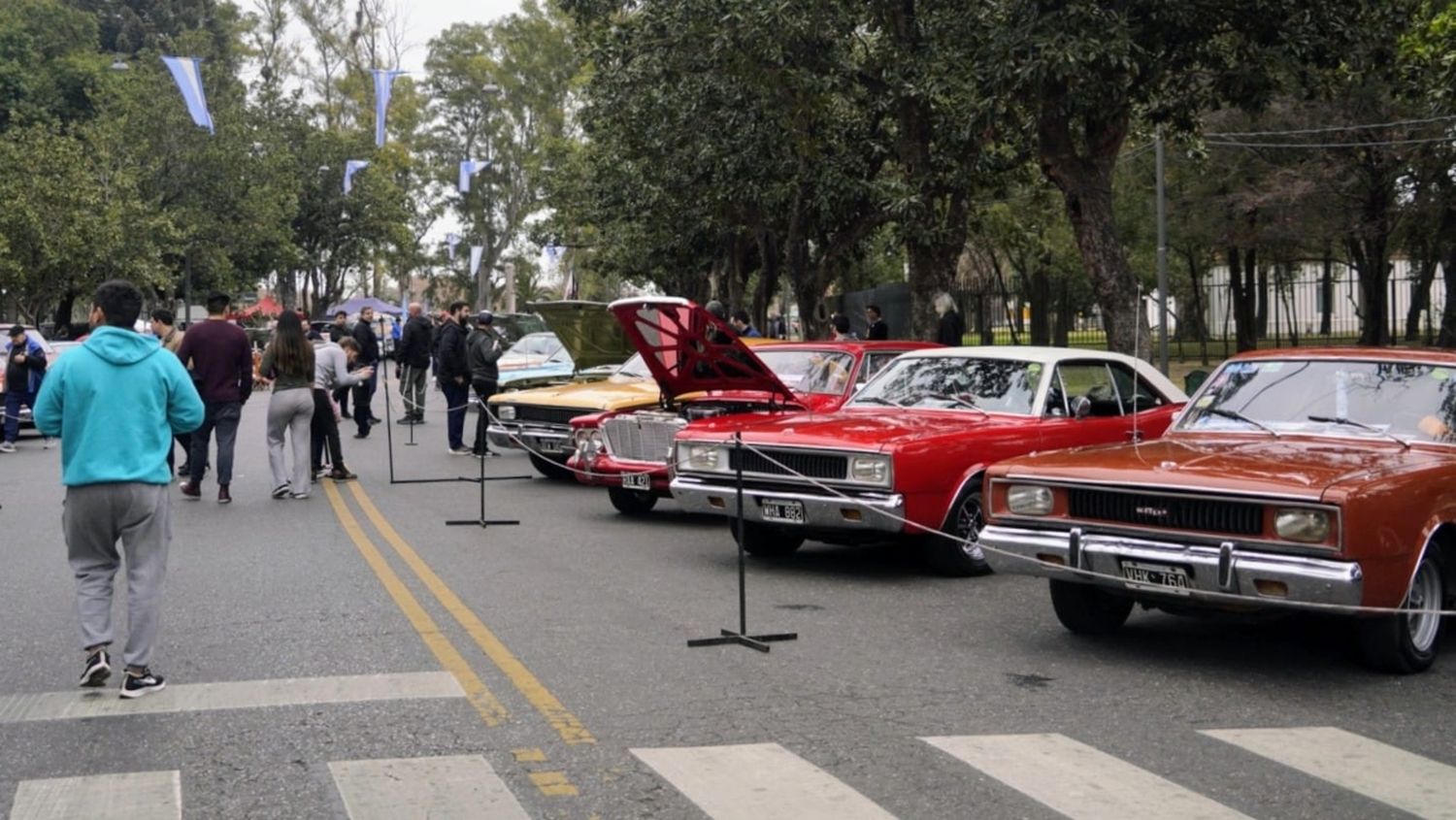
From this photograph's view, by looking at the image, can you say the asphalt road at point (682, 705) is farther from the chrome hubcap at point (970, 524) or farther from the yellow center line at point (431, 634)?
the chrome hubcap at point (970, 524)

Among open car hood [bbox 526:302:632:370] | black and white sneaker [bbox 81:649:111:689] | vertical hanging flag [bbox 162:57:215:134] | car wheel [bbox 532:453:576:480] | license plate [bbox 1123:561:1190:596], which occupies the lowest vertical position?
black and white sneaker [bbox 81:649:111:689]

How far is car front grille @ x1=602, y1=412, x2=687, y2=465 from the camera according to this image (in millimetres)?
13602

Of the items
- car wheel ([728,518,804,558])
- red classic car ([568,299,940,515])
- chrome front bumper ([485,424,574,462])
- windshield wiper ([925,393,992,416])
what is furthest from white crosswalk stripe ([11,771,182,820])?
chrome front bumper ([485,424,574,462])

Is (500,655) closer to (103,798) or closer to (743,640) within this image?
(743,640)

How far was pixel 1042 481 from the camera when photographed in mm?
8375

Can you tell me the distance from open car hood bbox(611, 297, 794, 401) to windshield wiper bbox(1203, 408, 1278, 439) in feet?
14.0

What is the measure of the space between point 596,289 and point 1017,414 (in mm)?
84549

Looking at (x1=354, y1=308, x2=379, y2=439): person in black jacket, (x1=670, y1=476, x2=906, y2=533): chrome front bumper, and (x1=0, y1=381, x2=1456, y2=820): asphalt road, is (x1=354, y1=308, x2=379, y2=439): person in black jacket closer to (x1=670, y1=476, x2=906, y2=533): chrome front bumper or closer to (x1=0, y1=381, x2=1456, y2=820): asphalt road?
(x1=0, y1=381, x2=1456, y2=820): asphalt road

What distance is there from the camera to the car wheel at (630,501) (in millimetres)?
14625

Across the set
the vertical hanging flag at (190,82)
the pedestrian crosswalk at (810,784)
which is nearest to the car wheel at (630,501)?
the pedestrian crosswalk at (810,784)

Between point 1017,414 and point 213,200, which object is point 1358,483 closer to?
point 1017,414

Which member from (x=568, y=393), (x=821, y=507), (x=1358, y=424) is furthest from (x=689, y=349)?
(x=1358, y=424)

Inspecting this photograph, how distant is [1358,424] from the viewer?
8.72 m

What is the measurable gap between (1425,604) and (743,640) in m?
3.29
